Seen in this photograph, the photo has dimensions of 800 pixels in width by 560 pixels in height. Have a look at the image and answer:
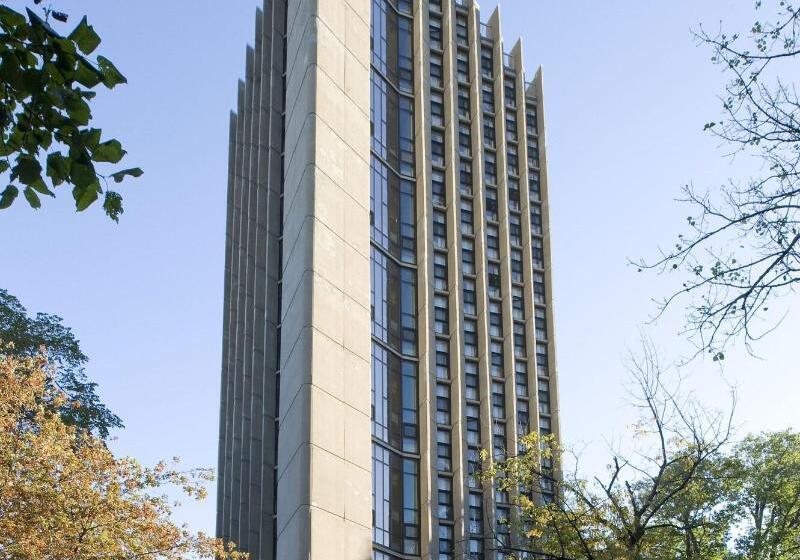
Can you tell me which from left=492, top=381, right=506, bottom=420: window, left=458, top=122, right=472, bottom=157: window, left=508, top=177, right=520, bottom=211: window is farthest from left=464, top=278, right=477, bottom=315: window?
left=508, top=177, right=520, bottom=211: window

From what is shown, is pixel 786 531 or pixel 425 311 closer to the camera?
pixel 786 531

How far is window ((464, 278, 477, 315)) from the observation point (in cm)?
8000

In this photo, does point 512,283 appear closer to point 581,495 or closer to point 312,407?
point 312,407

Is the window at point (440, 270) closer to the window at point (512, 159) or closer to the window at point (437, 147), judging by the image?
the window at point (437, 147)

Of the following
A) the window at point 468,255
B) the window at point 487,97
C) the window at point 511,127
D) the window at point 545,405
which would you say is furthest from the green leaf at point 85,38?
the window at point 511,127

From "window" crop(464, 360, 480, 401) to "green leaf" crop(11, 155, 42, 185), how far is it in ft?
229

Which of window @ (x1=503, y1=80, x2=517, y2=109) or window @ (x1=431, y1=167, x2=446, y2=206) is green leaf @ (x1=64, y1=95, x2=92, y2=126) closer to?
window @ (x1=431, y1=167, x2=446, y2=206)

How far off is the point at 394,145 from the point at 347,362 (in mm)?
15455

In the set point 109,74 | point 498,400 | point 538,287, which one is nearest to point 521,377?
point 498,400

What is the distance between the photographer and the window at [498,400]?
7969 centimetres

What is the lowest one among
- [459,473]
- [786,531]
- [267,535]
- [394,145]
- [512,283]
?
[786,531]

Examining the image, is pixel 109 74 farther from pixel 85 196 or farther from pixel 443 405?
pixel 443 405

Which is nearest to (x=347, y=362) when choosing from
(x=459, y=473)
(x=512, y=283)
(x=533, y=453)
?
(x=533, y=453)

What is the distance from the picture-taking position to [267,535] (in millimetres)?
55969
